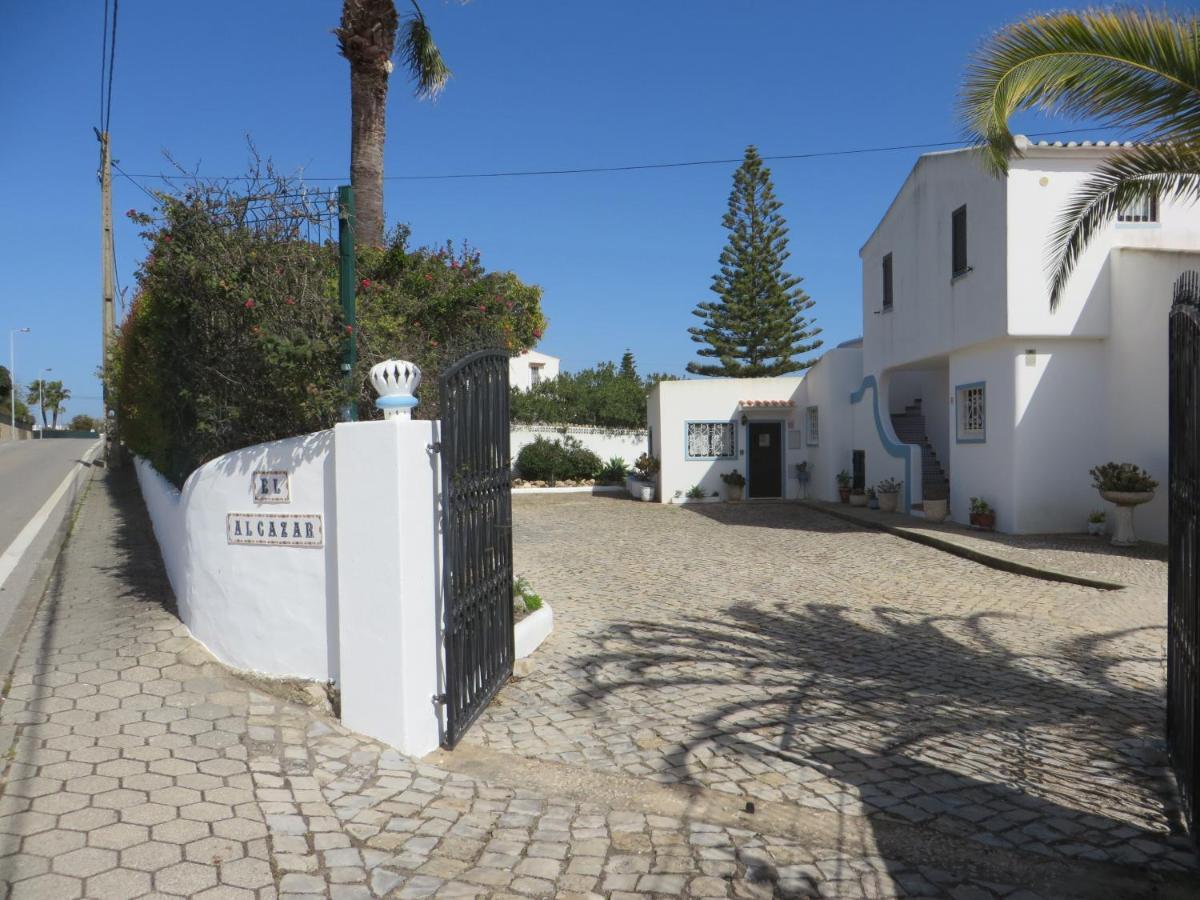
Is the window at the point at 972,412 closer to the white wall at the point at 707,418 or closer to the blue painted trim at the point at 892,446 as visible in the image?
the blue painted trim at the point at 892,446

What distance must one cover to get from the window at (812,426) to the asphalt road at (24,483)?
16333 millimetres

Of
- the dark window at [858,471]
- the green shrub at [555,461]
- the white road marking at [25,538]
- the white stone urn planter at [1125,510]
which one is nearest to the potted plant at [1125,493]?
the white stone urn planter at [1125,510]

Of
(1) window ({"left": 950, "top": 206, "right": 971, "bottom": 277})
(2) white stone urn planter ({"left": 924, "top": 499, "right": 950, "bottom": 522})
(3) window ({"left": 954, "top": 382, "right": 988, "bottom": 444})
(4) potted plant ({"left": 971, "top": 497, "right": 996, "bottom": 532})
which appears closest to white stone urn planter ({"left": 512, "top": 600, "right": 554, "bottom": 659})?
(4) potted plant ({"left": 971, "top": 497, "right": 996, "bottom": 532})

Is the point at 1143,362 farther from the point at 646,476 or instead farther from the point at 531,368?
the point at 531,368

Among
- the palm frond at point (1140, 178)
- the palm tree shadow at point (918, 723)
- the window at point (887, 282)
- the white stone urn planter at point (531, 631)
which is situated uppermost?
the window at point (887, 282)

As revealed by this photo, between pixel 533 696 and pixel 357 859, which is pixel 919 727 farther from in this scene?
pixel 357 859

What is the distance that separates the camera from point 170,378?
7770 millimetres

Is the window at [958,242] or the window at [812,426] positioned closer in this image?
the window at [958,242]

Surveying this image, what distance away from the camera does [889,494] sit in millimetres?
16969

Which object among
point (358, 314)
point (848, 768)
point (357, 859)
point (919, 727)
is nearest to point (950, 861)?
point (848, 768)

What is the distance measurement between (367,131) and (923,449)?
46.0 ft

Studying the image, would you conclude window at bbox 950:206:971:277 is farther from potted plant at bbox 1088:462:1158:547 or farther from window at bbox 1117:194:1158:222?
potted plant at bbox 1088:462:1158:547

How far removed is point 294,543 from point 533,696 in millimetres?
1830

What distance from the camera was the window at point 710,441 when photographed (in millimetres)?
21406
